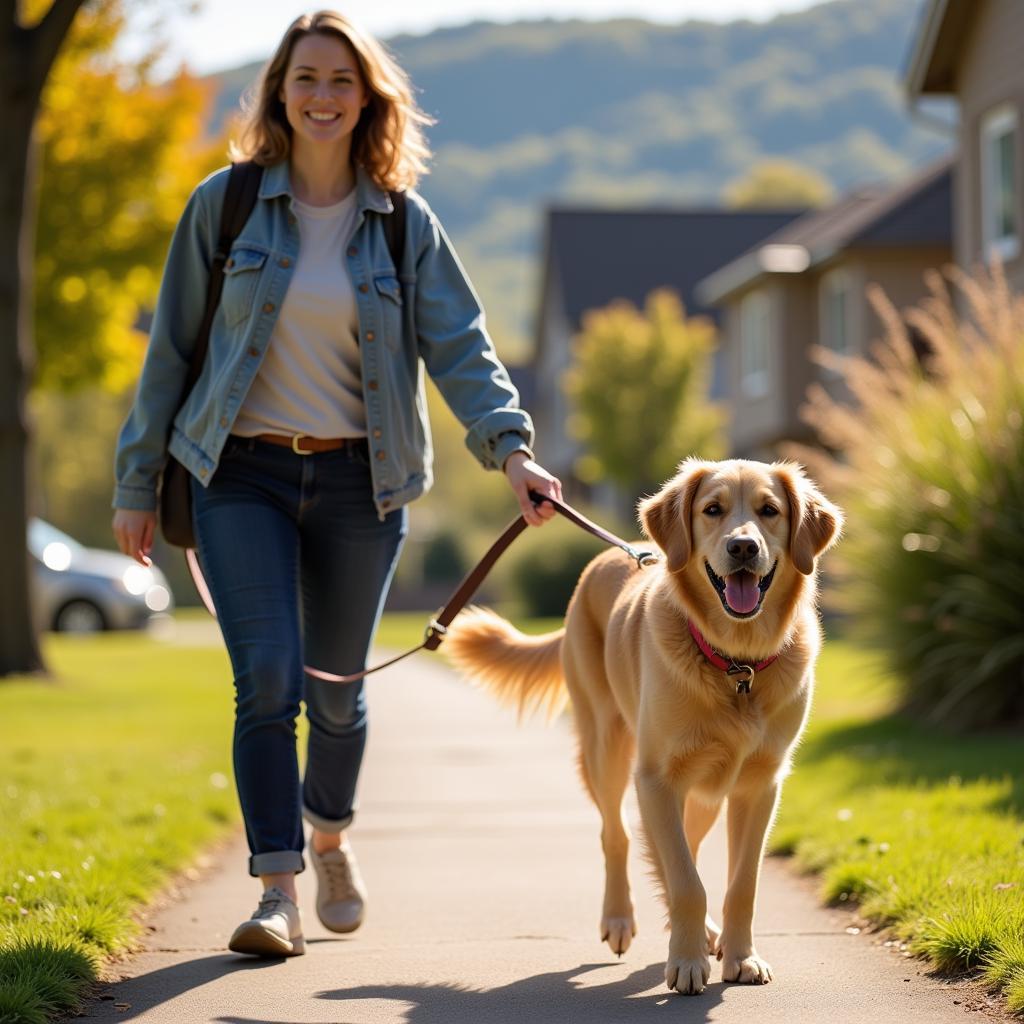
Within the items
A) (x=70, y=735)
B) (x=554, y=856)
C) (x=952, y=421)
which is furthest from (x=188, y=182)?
(x=554, y=856)

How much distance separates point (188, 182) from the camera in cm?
2094

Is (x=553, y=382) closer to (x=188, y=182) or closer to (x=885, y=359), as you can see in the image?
(x=188, y=182)

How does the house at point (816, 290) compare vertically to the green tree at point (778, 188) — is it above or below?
below

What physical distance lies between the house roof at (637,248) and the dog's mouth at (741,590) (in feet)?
137

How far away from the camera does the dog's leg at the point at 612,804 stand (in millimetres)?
4949

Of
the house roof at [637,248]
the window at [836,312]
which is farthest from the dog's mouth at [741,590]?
the house roof at [637,248]

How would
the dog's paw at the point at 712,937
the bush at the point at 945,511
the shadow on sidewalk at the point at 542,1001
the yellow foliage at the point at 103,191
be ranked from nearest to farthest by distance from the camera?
the shadow on sidewalk at the point at 542,1001
the dog's paw at the point at 712,937
the bush at the point at 945,511
the yellow foliage at the point at 103,191

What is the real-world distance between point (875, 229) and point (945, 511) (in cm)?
1754

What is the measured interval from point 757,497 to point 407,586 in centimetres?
4473

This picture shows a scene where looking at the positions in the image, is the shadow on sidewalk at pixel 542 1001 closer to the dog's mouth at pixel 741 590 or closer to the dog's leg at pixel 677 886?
the dog's leg at pixel 677 886

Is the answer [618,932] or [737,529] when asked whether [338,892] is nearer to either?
[618,932]

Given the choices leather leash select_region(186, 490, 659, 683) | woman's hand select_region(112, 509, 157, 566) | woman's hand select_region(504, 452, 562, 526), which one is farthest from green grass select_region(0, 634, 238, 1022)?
woman's hand select_region(504, 452, 562, 526)

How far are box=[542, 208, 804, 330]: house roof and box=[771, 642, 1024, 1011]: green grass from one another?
36362mm

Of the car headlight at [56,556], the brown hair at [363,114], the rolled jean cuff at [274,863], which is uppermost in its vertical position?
the brown hair at [363,114]
